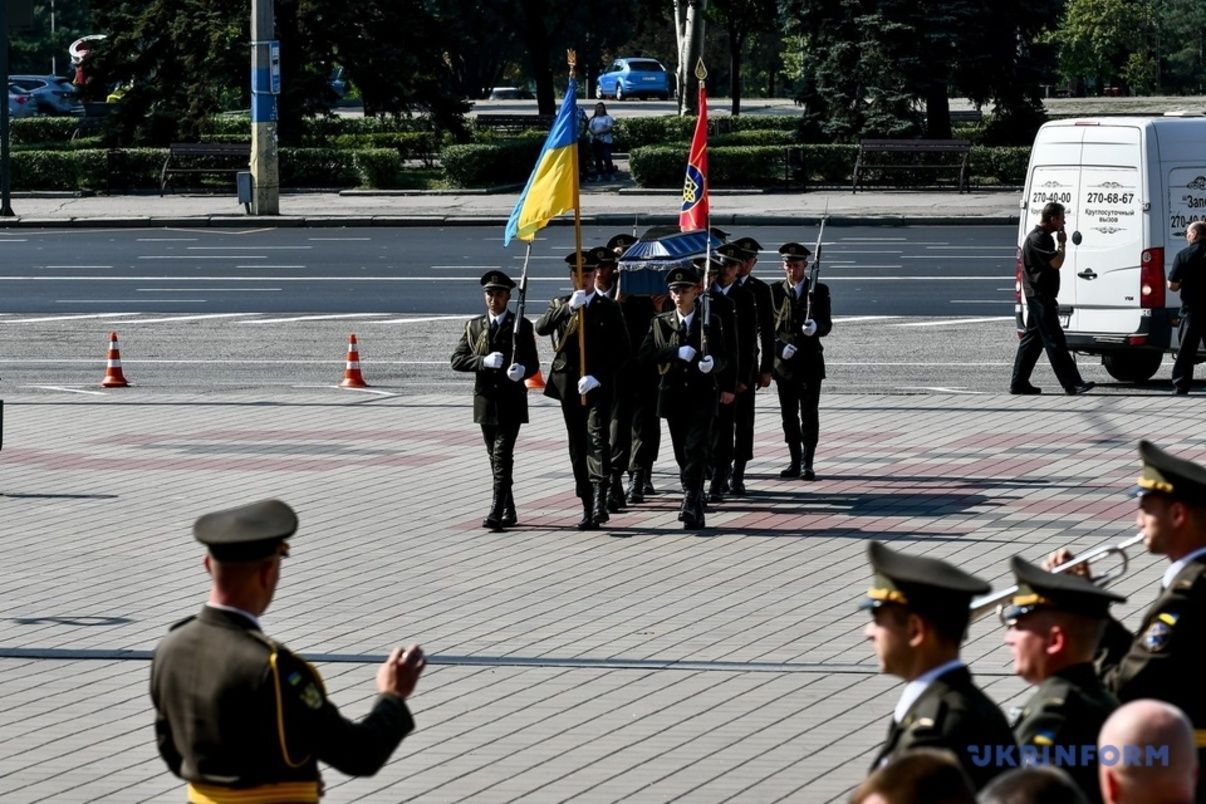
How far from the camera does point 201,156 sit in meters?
44.6

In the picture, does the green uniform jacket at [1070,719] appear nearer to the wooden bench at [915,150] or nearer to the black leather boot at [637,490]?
the black leather boot at [637,490]

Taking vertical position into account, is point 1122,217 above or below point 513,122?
below

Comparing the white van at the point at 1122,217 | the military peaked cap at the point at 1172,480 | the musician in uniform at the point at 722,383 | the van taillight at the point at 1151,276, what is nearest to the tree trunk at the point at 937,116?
the white van at the point at 1122,217

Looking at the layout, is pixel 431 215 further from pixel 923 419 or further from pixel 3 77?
pixel 923 419

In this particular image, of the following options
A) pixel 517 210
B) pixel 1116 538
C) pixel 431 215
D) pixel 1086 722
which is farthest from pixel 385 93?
pixel 1086 722

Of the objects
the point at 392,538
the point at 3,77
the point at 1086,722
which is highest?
the point at 3,77

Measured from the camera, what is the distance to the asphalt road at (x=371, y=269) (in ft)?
86.0

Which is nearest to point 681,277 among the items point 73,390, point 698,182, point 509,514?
point 509,514

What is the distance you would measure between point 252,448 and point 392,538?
3711mm

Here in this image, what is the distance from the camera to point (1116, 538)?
1230 cm

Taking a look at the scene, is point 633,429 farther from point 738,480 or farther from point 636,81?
point 636,81

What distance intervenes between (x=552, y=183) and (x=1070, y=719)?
10.1 metres

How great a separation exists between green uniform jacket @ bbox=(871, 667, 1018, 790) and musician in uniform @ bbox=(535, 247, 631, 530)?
8544 millimetres

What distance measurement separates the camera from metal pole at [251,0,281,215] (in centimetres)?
3759
